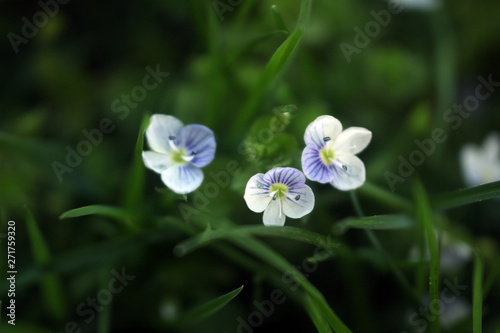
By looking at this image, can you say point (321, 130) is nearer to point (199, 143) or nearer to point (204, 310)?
point (199, 143)

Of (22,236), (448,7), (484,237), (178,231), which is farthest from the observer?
(448,7)

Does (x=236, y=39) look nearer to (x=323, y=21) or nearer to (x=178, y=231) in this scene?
(x=323, y=21)

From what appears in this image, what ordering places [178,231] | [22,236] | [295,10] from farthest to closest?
1. [295,10]
2. [22,236]
3. [178,231]

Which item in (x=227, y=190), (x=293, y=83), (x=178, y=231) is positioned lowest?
(x=178, y=231)

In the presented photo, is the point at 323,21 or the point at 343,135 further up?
the point at 323,21

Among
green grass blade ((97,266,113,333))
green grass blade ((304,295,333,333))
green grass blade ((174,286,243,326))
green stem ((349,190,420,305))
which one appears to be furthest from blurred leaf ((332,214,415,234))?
green grass blade ((97,266,113,333))

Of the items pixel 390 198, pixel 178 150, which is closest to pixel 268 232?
pixel 178 150

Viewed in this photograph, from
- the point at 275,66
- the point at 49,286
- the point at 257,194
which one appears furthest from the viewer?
the point at 49,286

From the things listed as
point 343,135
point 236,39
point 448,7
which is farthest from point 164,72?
point 448,7
